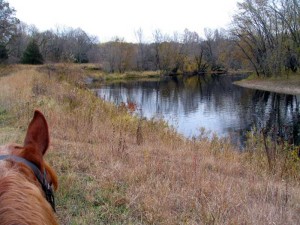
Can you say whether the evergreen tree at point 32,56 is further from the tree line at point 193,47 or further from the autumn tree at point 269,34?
the autumn tree at point 269,34

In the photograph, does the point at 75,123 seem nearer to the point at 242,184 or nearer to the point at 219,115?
the point at 242,184

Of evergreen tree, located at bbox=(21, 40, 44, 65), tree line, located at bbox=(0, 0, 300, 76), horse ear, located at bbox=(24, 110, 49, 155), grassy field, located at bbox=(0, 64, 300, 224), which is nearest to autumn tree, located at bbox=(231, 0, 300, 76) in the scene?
tree line, located at bbox=(0, 0, 300, 76)

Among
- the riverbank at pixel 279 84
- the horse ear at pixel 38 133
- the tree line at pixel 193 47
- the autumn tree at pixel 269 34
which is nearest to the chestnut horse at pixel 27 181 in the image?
the horse ear at pixel 38 133

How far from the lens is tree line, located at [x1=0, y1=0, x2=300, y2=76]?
153 feet

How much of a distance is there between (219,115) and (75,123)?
43.7 ft

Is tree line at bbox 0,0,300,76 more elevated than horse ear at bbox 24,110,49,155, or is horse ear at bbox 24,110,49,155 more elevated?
tree line at bbox 0,0,300,76

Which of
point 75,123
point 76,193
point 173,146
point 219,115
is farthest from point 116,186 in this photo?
point 219,115

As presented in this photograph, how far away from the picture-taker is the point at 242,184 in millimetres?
5051

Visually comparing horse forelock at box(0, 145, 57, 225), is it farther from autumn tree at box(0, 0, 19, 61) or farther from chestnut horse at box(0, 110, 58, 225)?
autumn tree at box(0, 0, 19, 61)

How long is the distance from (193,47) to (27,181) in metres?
93.5

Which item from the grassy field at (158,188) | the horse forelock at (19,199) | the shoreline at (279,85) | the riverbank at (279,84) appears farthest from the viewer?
the riverbank at (279,84)

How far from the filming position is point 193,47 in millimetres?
→ 91812

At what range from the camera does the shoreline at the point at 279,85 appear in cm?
3672

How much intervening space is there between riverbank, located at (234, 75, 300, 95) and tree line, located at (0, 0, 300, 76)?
131 inches
